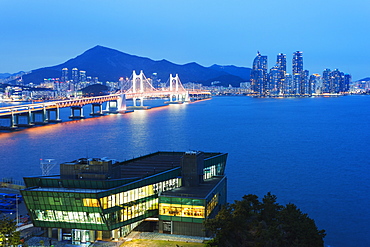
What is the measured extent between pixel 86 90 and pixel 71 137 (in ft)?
353

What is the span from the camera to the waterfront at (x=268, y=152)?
68.4 ft

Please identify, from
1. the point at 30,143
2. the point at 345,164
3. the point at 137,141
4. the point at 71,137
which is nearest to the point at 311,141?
the point at 345,164

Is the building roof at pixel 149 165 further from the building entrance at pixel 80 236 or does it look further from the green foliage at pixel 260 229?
the green foliage at pixel 260 229

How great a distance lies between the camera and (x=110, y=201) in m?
13.4

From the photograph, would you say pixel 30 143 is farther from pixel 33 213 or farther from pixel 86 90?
pixel 86 90

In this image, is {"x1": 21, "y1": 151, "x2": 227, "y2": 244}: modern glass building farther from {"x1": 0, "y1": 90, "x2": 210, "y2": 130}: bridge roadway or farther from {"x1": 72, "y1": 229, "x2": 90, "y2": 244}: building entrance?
{"x1": 0, "y1": 90, "x2": 210, "y2": 130}: bridge roadway

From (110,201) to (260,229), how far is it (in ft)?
15.5

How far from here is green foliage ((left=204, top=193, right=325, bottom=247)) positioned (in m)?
12.0

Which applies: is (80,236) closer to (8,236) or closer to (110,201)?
(110,201)

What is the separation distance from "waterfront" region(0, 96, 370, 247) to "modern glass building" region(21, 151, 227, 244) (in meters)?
5.87

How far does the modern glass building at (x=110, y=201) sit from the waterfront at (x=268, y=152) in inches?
231

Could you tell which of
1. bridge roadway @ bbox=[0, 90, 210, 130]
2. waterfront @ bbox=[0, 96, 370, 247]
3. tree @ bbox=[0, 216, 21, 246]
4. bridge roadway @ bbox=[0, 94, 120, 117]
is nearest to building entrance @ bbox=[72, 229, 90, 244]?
tree @ bbox=[0, 216, 21, 246]

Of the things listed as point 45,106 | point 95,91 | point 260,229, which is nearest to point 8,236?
point 260,229

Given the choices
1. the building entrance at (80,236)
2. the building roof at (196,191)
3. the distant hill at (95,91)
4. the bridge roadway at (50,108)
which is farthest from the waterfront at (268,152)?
the distant hill at (95,91)
